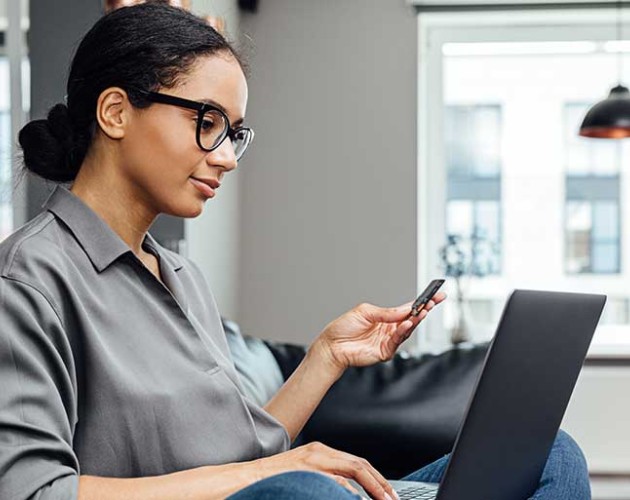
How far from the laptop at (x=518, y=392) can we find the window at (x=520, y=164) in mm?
3067

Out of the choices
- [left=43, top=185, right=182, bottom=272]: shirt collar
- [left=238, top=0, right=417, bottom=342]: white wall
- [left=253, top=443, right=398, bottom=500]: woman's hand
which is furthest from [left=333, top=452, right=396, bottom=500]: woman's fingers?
[left=238, top=0, right=417, bottom=342]: white wall

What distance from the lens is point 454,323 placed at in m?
4.36

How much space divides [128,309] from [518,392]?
1.71 feet

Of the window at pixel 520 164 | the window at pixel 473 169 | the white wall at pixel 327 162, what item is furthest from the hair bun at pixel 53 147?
the window at pixel 473 169

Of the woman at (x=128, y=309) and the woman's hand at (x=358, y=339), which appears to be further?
the woman's hand at (x=358, y=339)

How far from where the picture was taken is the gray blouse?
1.14 m

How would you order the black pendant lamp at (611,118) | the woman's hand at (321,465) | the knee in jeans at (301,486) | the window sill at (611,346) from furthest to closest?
the window sill at (611,346)
the black pendant lamp at (611,118)
the woman's hand at (321,465)
the knee in jeans at (301,486)

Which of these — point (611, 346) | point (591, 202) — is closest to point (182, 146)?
point (611, 346)

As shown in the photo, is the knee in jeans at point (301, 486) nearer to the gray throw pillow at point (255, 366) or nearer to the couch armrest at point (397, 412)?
the gray throw pillow at point (255, 366)

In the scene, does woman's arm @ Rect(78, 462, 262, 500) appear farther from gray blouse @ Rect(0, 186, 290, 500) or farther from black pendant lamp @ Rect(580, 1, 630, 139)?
black pendant lamp @ Rect(580, 1, 630, 139)

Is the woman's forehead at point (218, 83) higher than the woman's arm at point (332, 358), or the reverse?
the woman's forehead at point (218, 83)

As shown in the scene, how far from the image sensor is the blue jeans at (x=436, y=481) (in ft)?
3.53

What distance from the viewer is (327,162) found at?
4.44 meters

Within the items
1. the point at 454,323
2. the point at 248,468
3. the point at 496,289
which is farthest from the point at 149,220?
the point at 496,289
